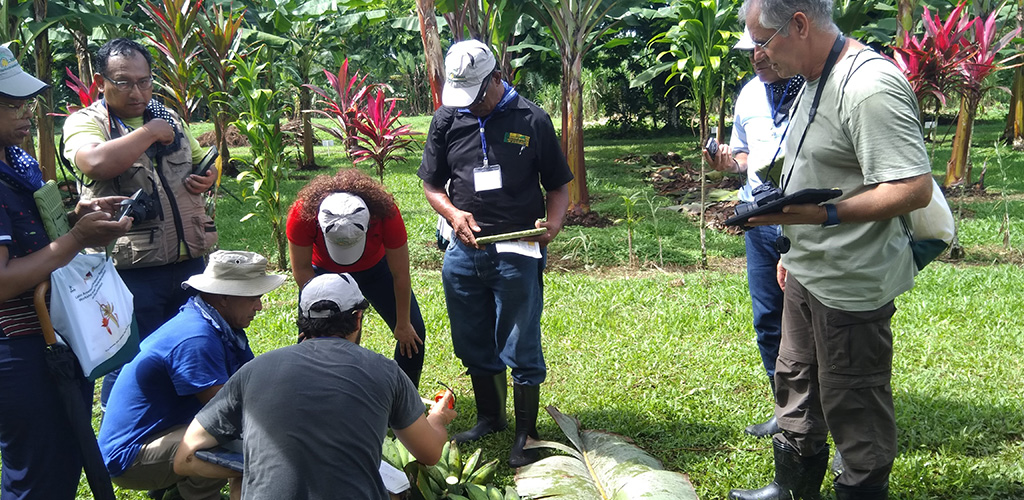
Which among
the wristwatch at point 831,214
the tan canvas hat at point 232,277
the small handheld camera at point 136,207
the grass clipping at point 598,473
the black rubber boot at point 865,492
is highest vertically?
the small handheld camera at point 136,207

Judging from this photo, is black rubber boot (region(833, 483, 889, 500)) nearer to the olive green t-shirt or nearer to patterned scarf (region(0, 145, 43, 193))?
the olive green t-shirt

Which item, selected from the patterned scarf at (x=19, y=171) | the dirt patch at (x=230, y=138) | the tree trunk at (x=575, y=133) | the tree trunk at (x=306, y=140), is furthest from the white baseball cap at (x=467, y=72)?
the dirt patch at (x=230, y=138)

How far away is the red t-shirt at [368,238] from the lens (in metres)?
3.81

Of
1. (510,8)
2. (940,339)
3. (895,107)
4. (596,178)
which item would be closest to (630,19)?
(596,178)

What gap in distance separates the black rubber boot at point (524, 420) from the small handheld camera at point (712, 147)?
1.42 metres

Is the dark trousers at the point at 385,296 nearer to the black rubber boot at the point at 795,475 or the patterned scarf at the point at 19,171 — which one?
the patterned scarf at the point at 19,171

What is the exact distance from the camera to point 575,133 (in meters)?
9.75

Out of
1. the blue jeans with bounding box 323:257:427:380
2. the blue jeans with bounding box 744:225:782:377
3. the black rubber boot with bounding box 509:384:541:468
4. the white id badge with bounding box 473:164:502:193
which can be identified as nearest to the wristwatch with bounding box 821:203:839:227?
the blue jeans with bounding box 744:225:782:377

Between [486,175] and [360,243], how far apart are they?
2.27 ft

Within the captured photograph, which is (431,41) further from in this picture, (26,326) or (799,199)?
(799,199)

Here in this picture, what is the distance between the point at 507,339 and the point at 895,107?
2114 millimetres

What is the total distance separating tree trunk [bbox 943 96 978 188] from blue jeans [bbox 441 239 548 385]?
7.22 metres

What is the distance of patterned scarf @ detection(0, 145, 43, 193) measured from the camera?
2.71 meters

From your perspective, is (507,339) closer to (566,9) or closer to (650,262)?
(650,262)
